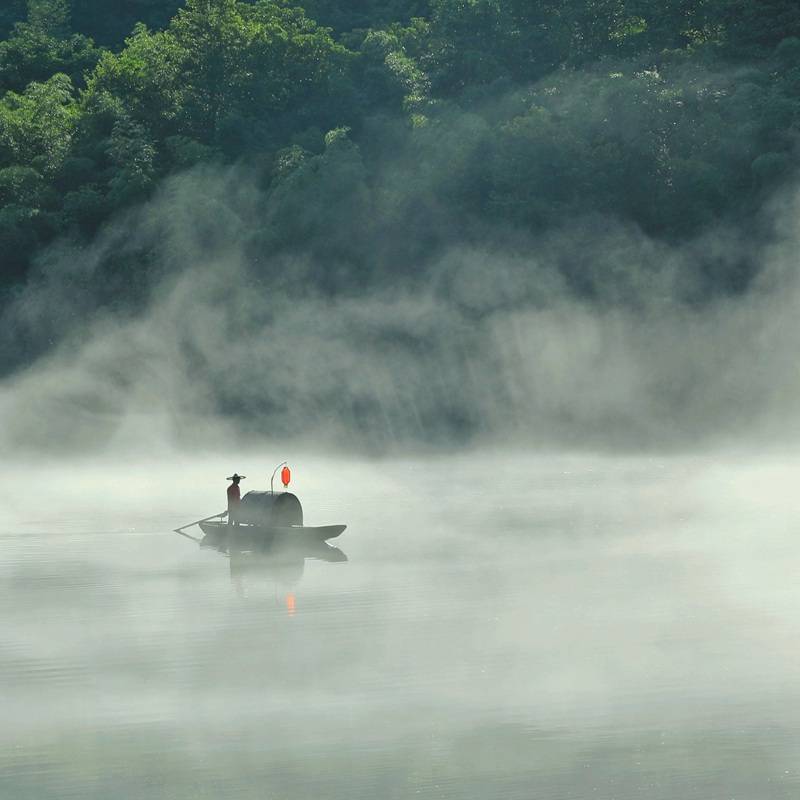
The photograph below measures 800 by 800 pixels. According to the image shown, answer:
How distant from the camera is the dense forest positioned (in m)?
75.2

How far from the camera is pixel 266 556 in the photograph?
30375 millimetres

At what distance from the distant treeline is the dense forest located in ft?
0.35

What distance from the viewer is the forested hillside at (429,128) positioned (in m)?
75.2

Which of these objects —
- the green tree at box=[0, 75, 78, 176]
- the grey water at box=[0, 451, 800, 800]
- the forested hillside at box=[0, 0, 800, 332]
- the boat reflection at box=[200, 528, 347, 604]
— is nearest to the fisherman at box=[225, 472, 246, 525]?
the boat reflection at box=[200, 528, 347, 604]

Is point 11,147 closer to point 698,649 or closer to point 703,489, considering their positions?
point 703,489

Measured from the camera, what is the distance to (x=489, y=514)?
38156 mm

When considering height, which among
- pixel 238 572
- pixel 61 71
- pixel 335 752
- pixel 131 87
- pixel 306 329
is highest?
pixel 61 71

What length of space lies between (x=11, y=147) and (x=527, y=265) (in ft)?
93.7

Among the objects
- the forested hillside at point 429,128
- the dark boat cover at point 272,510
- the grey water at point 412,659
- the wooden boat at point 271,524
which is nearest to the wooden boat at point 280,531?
the wooden boat at point 271,524

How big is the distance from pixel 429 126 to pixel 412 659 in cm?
6418

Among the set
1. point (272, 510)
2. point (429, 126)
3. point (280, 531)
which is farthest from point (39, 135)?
point (280, 531)

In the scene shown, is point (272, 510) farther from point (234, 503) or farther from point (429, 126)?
point (429, 126)

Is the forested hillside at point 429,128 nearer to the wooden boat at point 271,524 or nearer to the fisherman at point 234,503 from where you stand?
Result: the fisherman at point 234,503

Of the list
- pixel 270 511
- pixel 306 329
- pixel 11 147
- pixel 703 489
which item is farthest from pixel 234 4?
pixel 270 511
